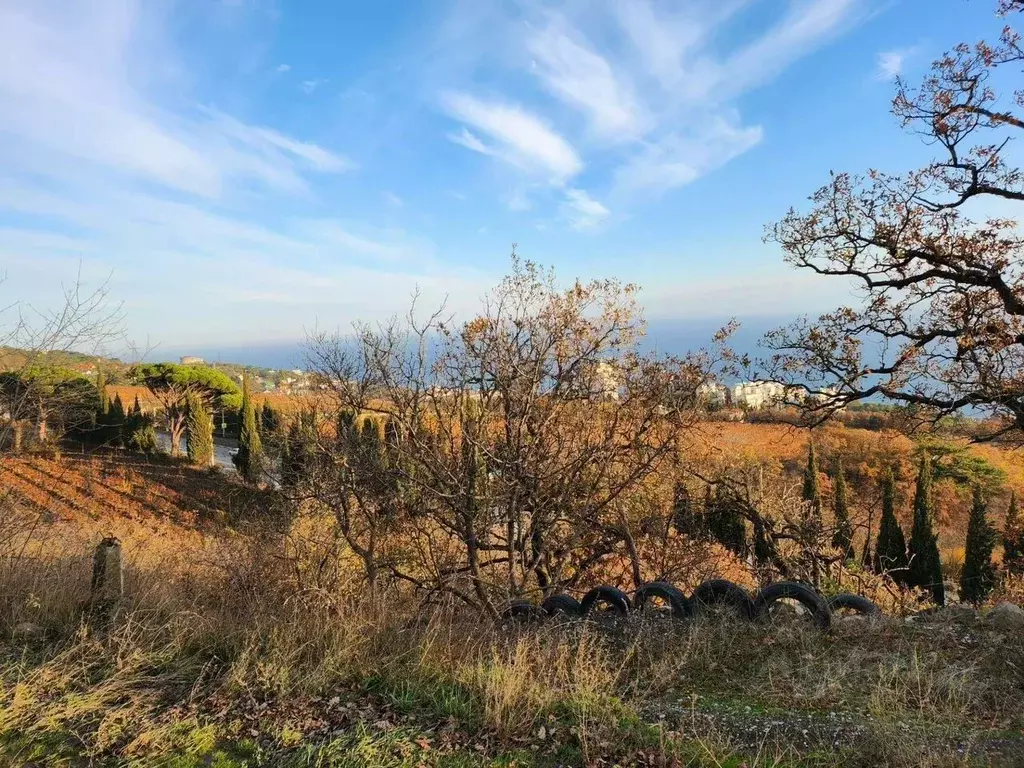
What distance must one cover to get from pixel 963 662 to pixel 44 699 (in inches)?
261

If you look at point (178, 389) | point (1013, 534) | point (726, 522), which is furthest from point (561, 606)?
point (178, 389)

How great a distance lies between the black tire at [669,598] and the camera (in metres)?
6.16

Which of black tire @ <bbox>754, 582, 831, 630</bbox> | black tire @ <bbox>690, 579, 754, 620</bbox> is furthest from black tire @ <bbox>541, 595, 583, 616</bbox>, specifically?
black tire @ <bbox>754, 582, 831, 630</bbox>

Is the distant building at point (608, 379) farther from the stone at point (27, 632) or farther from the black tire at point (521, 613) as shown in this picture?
the stone at point (27, 632)

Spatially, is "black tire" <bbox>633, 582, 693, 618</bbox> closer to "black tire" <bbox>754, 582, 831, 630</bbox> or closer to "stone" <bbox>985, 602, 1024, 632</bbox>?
"black tire" <bbox>754, 582, 831, 630</bbox>

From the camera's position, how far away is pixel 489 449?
877 centimetres

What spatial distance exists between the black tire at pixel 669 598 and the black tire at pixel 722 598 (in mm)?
93

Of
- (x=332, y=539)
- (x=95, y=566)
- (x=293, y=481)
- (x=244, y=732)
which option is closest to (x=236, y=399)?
(x=293, y=481)

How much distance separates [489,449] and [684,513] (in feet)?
17.8

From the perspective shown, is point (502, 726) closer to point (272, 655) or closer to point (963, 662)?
point (272, 655)

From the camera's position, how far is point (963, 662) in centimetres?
495

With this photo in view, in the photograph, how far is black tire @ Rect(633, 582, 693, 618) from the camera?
6164 millimetres

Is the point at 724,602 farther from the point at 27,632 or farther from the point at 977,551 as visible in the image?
the point at 977,551

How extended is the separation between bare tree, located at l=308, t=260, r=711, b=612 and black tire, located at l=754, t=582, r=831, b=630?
140 inches
